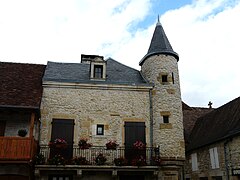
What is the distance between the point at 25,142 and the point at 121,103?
4843mm

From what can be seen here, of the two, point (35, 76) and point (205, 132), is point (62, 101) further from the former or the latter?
point (205, 132)

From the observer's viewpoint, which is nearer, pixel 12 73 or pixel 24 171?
pixel 24 171

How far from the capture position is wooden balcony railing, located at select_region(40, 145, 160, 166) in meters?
11.8

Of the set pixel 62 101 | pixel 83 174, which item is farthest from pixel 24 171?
pixel 62 101

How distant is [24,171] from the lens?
11.1m

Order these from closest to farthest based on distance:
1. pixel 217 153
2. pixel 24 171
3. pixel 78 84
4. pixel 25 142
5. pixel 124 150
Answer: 1. pixel 25 142
2. pixel 24 171
3. pixel 124 150
4. pixel 78 84
5. pixel 217 153

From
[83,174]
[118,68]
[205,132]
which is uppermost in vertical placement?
[118,68]

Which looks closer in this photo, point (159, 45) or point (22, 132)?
point (22, 132)

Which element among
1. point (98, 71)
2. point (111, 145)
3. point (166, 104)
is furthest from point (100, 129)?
point (166, 104)

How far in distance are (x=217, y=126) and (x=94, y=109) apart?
26.0 ft

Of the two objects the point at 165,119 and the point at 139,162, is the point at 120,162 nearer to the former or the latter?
the point at 139,162

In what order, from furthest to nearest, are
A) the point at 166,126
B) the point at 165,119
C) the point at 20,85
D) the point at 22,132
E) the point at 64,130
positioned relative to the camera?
the point at 165,119, the point at 166,126, the point at 20,85, the point at 64,130, the point at 22,132

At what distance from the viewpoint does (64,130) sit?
1221 cm

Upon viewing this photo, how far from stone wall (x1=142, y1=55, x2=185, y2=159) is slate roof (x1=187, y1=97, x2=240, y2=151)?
271 cm
